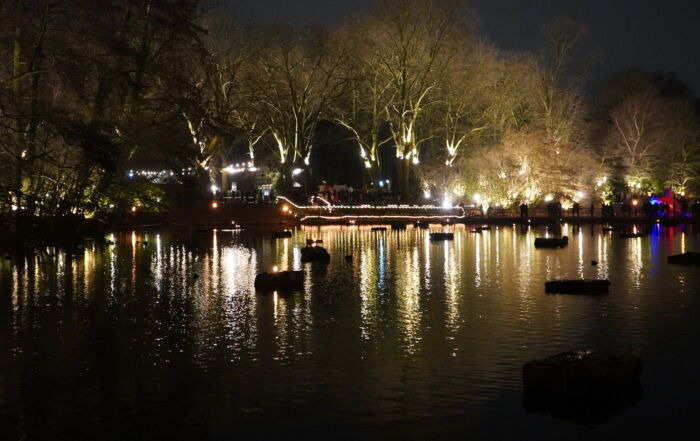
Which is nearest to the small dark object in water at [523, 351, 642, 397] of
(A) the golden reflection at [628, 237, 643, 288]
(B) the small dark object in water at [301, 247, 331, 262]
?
(A) the golden reflection at [628, 237, 643, 288]

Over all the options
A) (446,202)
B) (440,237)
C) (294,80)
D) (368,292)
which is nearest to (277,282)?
(368,292)

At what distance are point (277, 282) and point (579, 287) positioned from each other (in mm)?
7466

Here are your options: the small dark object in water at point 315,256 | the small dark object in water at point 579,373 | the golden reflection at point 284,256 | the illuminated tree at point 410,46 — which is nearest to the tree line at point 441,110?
the illuminated tree at point 410,46

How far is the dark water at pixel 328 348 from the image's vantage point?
36.4 ft

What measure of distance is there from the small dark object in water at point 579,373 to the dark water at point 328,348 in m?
0.39

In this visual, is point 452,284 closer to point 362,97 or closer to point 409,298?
point 409,298

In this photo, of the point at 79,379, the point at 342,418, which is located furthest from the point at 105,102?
the point at 342,418

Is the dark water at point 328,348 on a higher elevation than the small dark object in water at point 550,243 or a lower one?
lower

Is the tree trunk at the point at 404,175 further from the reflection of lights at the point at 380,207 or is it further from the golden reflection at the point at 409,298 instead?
the golden reflection at the point at 409,298

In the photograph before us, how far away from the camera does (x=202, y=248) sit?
120 feet

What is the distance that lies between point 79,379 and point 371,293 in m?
9.90

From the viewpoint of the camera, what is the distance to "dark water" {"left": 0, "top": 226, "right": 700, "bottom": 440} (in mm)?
11109

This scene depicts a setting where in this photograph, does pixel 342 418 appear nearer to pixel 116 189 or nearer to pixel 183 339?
pixel 183 339

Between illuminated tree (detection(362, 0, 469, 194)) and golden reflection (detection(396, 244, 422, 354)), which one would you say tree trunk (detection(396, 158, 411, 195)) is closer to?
illuminated tree (detection(362, 0, 469, 194))
